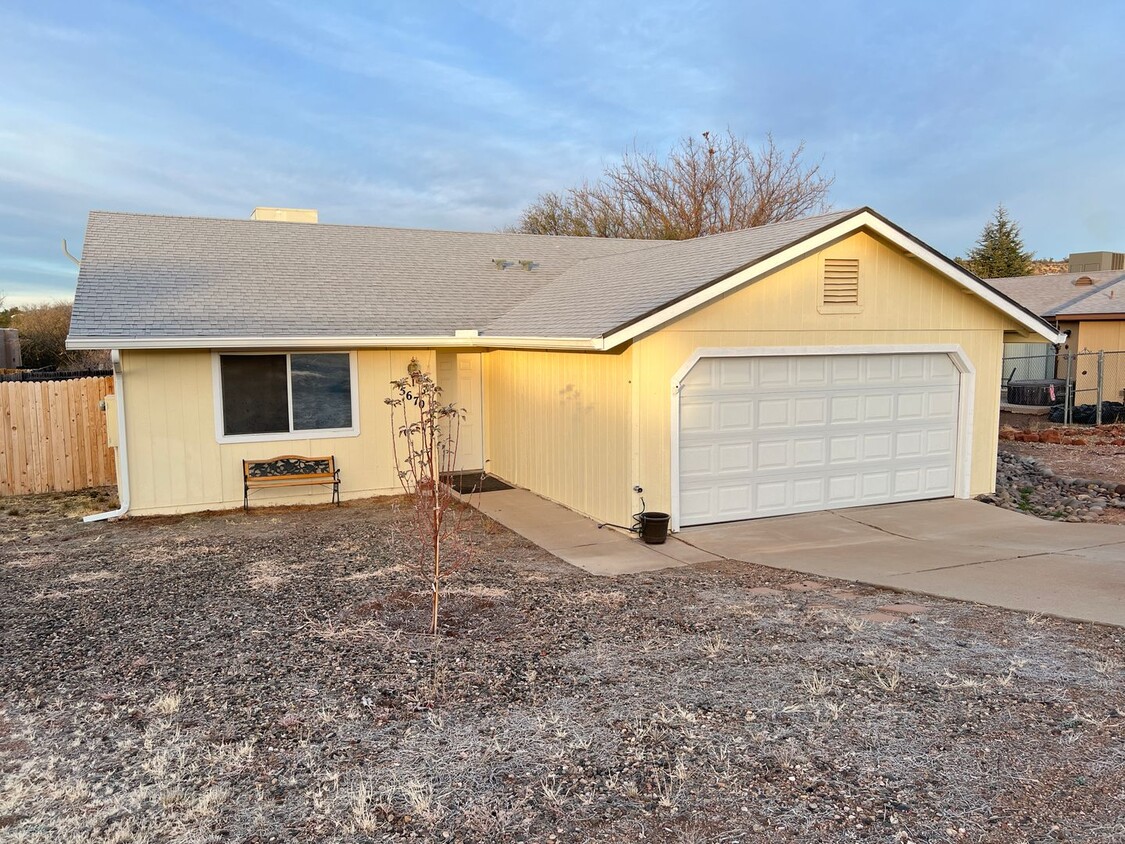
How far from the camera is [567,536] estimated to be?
9477mm

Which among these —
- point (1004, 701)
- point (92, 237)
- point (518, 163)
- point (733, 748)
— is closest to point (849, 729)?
point (733, 748)

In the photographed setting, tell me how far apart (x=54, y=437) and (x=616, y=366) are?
977 cm

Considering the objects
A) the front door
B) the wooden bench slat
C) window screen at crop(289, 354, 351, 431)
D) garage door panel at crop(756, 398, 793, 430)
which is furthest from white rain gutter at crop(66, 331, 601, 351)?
garage door panel at crop(756, 398, 793, 430)

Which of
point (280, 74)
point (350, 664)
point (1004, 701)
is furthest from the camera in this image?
point (280, 74)

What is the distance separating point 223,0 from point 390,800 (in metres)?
14.4

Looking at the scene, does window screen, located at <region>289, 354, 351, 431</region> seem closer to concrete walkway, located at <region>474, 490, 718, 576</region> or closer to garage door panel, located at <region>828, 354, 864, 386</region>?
concrete walkway, located at <region>474, 490, 718, 576</region>

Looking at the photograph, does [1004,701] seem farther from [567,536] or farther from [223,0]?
[223,0]

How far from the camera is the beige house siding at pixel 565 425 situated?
9.45 meters

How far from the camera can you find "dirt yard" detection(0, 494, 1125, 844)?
11.7 feet

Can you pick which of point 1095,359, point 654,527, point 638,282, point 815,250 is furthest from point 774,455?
point 1095,359

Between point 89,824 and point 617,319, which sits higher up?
point 617,319

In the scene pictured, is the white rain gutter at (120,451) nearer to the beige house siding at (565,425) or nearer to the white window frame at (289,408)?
the white window frame at (289,408)

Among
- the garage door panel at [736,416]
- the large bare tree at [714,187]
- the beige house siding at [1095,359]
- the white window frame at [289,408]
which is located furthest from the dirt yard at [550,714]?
the large bare tree at [714,187]

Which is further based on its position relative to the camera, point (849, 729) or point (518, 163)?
point (518, 163)
